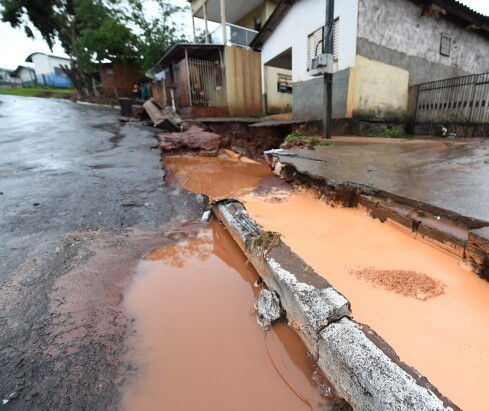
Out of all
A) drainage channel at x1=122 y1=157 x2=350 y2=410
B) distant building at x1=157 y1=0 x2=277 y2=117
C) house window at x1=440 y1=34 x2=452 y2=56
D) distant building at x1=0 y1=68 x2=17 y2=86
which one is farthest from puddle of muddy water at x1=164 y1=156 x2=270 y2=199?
distant building at x1=0 y1=68 x2=17 y2=86

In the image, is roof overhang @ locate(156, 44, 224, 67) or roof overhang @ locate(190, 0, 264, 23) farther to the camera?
roof overhang @ locate(190, 0, 264, 23)

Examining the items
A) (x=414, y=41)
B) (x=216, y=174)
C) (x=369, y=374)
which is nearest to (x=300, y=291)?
(x=369, y=374)

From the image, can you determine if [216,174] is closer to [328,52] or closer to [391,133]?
[328,52]

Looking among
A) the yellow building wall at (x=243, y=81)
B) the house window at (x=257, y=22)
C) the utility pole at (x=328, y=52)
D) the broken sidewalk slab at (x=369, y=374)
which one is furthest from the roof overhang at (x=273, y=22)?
the broken sidewalk slab at (x=369, y=374)

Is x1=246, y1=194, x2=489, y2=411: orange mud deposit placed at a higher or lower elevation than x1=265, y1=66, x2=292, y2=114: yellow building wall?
lower

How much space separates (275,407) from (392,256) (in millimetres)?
1464

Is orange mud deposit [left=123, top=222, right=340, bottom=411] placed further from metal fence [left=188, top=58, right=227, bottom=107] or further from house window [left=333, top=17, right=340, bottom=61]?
metal fence [left=188, top=58, right=227, bottom=107]

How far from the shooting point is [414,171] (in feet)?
11.8

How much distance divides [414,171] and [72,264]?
13.3 ft

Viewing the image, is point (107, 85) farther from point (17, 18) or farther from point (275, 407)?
point (275, 407)

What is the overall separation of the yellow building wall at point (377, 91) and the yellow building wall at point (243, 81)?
602 centimetres

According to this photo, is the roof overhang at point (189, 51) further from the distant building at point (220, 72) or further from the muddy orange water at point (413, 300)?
the muddy orange water at point (413, 300)

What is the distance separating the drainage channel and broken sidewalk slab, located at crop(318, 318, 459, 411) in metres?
0.14

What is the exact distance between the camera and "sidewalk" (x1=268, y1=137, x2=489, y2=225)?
2410 mm
